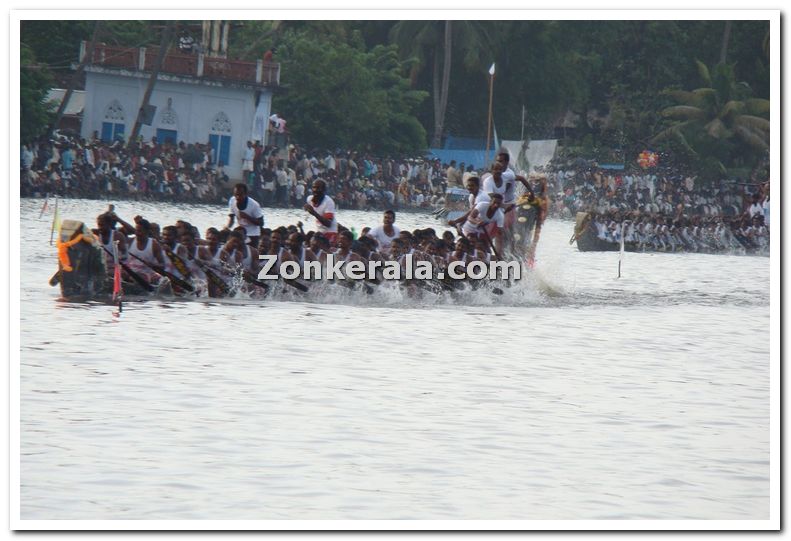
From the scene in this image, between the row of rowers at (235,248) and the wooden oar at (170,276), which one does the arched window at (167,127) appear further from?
the wooden oar at (170,276)

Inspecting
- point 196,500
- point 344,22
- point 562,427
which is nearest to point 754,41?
point 344,22

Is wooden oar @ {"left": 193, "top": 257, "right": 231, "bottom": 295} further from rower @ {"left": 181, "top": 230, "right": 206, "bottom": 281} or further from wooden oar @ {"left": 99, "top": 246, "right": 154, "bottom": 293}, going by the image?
wooden oar @ {"left": 99, "top": 246, "right": 154, "bottom": 293}

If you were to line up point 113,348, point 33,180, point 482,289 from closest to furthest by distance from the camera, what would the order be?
1. point 113,348
2. point 482,289
3. point 33,180

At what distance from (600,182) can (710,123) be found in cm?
412

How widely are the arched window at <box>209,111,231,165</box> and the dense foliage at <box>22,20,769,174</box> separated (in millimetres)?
3413

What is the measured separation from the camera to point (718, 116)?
48.3 m

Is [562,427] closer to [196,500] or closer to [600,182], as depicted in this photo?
[196,500]

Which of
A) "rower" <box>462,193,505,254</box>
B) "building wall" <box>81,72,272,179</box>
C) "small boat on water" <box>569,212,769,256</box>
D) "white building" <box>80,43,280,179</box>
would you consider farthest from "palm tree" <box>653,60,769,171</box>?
"rower" <box>462,193,505,254</box>

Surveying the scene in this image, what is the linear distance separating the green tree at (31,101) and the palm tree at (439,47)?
1582 centimetres

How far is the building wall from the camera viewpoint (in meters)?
37.4

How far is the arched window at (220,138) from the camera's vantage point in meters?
38.1

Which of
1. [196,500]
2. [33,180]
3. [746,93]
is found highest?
[746,93]

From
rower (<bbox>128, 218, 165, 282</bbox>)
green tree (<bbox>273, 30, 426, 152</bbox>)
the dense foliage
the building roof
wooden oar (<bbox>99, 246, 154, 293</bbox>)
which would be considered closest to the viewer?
rower (<bbox>128, 218, 165, 282</bbox>)

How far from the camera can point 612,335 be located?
18.1 metres
